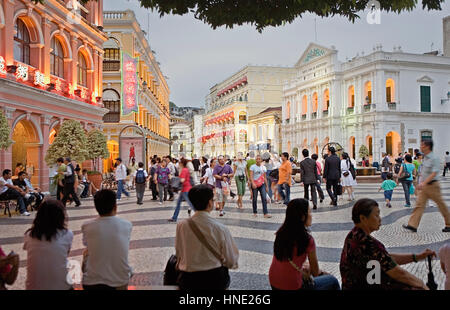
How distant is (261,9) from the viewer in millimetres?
5340

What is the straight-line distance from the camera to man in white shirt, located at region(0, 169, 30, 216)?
11.7 meters

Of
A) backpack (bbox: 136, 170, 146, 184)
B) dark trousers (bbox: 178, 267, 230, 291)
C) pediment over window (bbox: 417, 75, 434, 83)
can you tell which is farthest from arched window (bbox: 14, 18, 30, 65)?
pediment over window (bbox: 417, 75, 434, 83)

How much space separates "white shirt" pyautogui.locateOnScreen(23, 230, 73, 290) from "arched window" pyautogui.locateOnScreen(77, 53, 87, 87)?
2160cm

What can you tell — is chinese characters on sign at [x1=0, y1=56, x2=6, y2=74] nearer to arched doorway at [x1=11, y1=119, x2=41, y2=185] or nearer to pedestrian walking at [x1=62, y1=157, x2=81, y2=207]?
arched doorway at [x1=11, y1=119, x2=41, y2=185]

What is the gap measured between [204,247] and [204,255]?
69 millimetres

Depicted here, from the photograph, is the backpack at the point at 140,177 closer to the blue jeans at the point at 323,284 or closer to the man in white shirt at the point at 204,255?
the man in white shirt at the point at 204,255

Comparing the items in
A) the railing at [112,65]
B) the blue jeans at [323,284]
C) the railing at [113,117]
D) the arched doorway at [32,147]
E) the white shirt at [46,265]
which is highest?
the railing at [112,65]

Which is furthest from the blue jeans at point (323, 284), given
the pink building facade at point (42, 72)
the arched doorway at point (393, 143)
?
the arched doorway at point (393, 143)

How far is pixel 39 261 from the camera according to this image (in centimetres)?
332

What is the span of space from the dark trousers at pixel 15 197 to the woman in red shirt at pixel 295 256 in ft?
35.3

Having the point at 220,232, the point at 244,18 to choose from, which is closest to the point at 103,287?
the point at 220,232

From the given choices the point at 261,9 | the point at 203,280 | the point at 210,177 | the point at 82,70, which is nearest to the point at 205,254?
the point at 203,280

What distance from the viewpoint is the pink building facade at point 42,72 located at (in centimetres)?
1561
